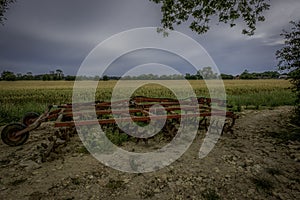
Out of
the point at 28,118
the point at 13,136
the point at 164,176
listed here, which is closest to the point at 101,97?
the point at 28,118

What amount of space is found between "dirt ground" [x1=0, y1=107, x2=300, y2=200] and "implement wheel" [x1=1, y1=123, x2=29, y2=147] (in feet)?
0.47

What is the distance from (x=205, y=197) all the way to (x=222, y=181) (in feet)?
1.75

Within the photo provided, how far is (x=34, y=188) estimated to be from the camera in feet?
8.80

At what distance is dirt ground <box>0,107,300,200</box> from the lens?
2.60m

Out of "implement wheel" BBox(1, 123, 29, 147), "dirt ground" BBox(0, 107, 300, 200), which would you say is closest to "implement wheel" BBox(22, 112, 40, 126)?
"dirt ground" BBox(0, 107, 300, 200)

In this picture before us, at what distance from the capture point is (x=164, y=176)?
9.94ft

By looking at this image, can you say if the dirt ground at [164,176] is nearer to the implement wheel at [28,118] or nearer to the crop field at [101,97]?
the implement wheel at [28,118]

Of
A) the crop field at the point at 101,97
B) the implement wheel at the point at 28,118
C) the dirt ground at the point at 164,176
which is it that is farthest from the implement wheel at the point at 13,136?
the crop field at the point at 101,97

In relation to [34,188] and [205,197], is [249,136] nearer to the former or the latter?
[205,197]

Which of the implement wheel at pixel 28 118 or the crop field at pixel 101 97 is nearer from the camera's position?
the implement wheel at pixel 28 118

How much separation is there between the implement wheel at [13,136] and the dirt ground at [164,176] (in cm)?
14

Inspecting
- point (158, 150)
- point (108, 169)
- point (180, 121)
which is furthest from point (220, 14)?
point (108, 169)

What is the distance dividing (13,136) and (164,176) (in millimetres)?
3626

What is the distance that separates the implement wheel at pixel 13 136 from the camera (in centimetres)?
401
